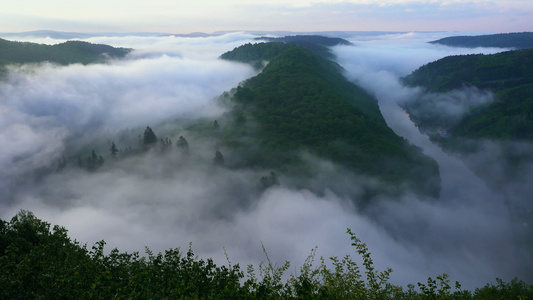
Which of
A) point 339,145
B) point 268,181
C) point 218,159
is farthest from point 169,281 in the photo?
point 339,145

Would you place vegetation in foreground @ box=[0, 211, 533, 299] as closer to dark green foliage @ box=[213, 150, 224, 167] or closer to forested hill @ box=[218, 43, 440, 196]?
dark green foliage @ box=[213, 150, 224, 167]

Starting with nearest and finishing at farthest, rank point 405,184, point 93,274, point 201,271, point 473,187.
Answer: point 93,274, point 201,271, point 405,184, point 473,187

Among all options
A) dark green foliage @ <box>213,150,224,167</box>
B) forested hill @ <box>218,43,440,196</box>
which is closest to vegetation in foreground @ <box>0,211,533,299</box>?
dark green foliage @ <box>213,150,224,167</box>

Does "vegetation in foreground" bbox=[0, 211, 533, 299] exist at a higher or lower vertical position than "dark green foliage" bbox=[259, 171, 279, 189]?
higher

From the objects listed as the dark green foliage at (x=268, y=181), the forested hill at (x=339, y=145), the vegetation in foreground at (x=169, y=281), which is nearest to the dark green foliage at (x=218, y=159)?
the forested hill at (x=339, y=145)

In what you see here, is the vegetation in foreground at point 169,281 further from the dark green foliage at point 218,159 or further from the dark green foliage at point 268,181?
the dark green foliage at point 218,159

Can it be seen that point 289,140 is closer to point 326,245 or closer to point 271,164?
point 271,164

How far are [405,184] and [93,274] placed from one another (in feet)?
462

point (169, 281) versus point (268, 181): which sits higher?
point (169, 281)

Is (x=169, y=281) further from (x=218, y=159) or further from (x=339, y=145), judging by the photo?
(x=339, y=145)

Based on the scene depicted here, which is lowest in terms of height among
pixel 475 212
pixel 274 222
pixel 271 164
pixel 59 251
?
pixel 475 212

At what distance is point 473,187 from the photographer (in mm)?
197500

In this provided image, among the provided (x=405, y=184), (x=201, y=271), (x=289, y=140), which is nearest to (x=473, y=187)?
(x=405, y=184)

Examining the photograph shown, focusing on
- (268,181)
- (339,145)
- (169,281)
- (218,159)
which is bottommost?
(268,181)
